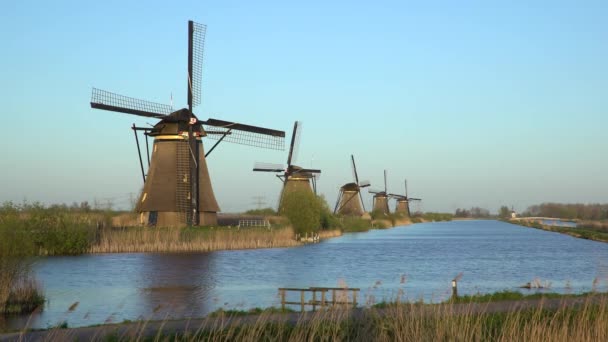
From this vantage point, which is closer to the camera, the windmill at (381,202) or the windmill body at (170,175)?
the windmill body at (170,175)

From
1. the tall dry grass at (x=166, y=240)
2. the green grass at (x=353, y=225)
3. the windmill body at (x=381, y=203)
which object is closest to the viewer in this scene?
the tall dry grass at (x=166, y=240)

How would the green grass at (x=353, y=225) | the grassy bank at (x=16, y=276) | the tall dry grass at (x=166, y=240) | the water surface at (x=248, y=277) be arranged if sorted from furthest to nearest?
the green grass at (x=353, y=225) → the tall dry grass at (x=166, y=240) → the water surface at (x=248, y=277) → the grassy bank at (x=16, y=276)

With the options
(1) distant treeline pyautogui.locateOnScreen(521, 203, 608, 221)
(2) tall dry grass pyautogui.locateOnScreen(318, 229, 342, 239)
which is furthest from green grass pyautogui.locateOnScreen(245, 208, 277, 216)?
(1) distant treeline pyautogui.locateOnScreen(521, 203, 608, 221)

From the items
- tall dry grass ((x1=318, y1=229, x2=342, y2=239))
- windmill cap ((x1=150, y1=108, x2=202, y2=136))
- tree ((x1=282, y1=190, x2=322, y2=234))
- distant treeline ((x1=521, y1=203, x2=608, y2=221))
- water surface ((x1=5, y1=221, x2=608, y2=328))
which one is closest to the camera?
water surface ((x1=5, y1=221, x2=608, y2=328))

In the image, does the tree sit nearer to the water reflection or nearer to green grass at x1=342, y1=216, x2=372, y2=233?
the water reflection

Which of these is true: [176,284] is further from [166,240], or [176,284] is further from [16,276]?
[166,240]

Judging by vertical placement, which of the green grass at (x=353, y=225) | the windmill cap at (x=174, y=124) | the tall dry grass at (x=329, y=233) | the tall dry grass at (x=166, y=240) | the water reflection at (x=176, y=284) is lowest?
the water reflection at (x=176, y=284)

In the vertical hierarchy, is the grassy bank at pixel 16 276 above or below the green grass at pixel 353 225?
below

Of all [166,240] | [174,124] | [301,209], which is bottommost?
[166,240]

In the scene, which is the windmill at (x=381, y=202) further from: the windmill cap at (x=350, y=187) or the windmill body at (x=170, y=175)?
the windmill body at (x=170, y=175)

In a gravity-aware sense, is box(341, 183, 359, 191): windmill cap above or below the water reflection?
above

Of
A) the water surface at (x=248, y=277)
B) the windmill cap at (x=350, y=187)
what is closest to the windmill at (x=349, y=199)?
the windmill cap at (x=350, y=187)

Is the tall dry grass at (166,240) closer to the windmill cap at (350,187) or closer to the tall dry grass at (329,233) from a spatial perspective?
the tall dry grass at (329,233)

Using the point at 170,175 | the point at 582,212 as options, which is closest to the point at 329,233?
the point at 170,175
